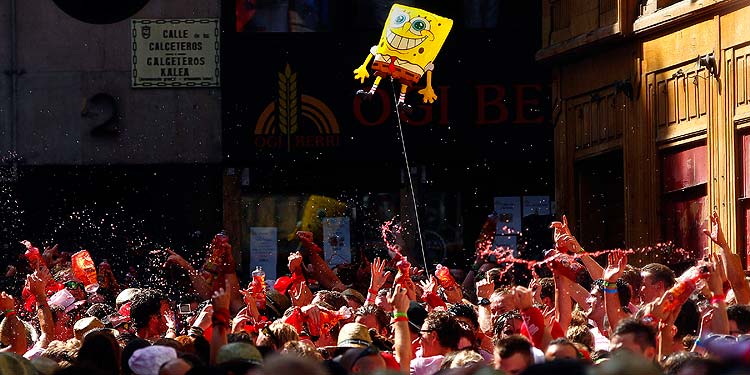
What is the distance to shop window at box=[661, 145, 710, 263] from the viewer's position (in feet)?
58.6

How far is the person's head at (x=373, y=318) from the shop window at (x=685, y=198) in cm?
800

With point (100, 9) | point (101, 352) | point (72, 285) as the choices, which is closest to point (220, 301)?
point (101, 352)

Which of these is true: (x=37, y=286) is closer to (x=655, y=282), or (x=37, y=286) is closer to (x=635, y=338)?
(x=655, y=282)

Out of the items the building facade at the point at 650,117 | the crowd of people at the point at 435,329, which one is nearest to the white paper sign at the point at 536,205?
the building facade at the point at 650,117

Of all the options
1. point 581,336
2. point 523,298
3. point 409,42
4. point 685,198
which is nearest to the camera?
point 581,336

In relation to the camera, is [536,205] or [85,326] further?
[536,205]

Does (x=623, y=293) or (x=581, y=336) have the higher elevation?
(x=623, y=293)

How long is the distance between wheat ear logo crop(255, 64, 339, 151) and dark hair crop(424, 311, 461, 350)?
14.6m

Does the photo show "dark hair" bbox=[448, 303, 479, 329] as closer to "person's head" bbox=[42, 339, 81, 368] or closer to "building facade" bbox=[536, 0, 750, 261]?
"person's head" bbox=[42, 339, 81, 368]

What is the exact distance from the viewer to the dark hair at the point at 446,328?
8805mm

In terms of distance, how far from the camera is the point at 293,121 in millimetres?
23453

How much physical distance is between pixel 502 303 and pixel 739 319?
1.52m

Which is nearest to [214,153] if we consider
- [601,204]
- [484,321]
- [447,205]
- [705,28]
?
[447,205]

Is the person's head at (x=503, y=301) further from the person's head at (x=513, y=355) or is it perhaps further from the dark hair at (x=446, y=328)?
the person's head at (x=513, y=355)
